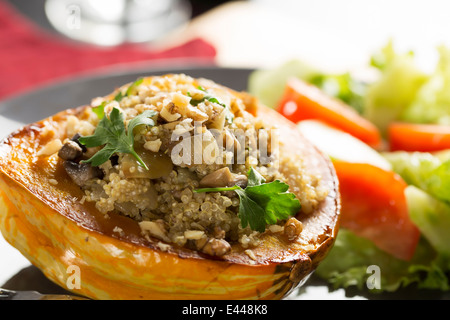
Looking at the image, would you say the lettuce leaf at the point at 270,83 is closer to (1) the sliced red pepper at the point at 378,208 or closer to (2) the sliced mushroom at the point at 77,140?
(1) the sliced red pepper at the point at 378,208

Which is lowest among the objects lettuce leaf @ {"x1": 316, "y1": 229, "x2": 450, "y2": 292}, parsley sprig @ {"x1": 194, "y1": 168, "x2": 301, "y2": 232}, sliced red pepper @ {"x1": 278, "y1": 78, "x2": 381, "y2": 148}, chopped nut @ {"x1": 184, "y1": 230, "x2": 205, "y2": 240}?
lettuce leaf @ {"x1": 316, "y1": 229, "x2": 450, "y2": 292}

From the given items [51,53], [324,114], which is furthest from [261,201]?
[51,53]

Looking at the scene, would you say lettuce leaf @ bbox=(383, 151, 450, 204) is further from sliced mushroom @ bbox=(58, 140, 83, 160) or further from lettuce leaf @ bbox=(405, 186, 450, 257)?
sliced mushroom @ bbox=(58, 140, 83, 160)

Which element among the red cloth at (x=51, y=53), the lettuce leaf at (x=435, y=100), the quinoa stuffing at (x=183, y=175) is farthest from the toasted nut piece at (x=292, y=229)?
the red cloth at (x=51, y=53)

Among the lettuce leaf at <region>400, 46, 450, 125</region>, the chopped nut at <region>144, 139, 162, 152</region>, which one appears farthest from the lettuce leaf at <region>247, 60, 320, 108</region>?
the chopped nut at <region>144, 139, 162, 152</region>

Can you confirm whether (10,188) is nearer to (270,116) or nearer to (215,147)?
(215,147)
